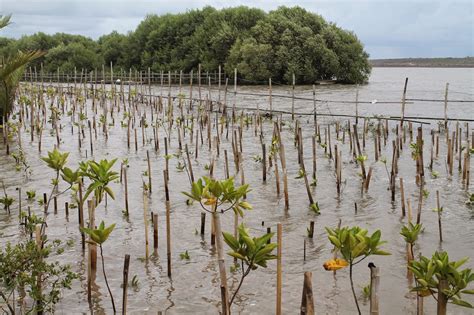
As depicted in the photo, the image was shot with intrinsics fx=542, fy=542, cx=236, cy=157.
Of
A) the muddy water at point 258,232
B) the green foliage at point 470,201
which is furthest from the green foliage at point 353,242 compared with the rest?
Result: the green foliage at point 470,201

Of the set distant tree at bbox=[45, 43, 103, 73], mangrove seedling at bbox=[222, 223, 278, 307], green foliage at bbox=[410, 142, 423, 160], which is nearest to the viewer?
mangrove seedling at bbox=[222, 223, 278, 307]

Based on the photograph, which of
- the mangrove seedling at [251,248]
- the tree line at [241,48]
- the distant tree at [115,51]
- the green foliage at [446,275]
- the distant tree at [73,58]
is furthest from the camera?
the distant tree at [115,51]

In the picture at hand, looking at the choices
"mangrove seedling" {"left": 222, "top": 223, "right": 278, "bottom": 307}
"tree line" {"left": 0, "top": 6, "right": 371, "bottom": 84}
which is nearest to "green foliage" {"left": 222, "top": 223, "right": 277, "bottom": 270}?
"mangrove seedling" {"left": 222, "top": 223, "right": 278, "bottom": 307}

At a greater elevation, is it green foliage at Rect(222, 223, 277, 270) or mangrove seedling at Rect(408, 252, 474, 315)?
green foliage at Rect(222, 223, 277, 270)

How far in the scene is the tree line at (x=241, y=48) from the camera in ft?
129

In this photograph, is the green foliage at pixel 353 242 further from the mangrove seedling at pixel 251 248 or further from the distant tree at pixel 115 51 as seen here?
the distant tree at pixel 115 51

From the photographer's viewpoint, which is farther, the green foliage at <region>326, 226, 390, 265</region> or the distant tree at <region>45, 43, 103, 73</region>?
the distant tree at <region>45, 43, 103, 73</region>

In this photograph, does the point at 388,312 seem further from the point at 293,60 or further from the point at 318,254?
the point at 293,60

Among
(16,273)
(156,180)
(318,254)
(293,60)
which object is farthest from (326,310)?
(293,60)

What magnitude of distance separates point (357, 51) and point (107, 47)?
93.3 feet

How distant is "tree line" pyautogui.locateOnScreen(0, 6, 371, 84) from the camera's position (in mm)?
39406

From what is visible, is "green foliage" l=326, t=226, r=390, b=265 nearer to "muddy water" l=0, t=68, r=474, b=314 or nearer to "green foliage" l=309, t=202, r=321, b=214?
"muddy water" l=0, t=68, r=474, b=314

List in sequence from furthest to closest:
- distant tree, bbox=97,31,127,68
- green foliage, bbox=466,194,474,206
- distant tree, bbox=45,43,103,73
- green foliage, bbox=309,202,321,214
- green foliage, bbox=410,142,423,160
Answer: distant tree, bbox=97,31,127,68 < distant tree, bbox=45,43,103,73 < green foliage, bbox=466,194,474,206 < green foliage, bbox=309,202,321,214 < green foliage, bbox=410,142,423,160

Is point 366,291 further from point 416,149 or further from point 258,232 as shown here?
point 416,149
